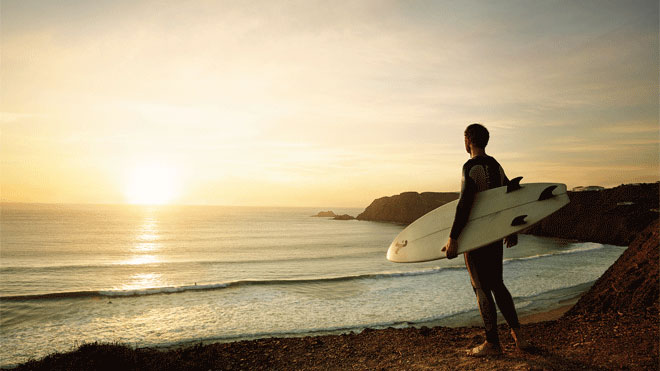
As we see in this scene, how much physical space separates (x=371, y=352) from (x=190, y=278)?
15477 mm

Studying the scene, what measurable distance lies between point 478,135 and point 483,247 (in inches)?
42.8

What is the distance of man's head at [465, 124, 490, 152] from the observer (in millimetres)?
3209

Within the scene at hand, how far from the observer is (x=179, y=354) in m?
4.93

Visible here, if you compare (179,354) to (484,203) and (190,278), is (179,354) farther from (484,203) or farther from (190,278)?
(190,278)

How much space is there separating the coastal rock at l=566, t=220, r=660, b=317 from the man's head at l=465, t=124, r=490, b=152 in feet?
12.8

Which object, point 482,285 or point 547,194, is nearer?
point 547,194

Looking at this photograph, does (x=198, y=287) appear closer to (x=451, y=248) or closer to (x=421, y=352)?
(x=421, y=352)

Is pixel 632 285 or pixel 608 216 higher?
pixel 632 285

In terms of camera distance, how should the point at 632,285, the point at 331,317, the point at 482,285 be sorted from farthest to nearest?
1. the point at 331,317
2. the point at 632,285
3. the point at 482,285

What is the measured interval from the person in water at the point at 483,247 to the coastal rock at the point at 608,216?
36223 mm

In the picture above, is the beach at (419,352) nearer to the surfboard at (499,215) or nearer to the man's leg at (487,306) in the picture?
the man's leg at (487,306)

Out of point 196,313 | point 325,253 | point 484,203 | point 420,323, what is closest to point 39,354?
point 196,313

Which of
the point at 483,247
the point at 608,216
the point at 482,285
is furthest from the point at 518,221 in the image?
the point at 608,216

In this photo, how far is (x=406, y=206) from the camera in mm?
77062
